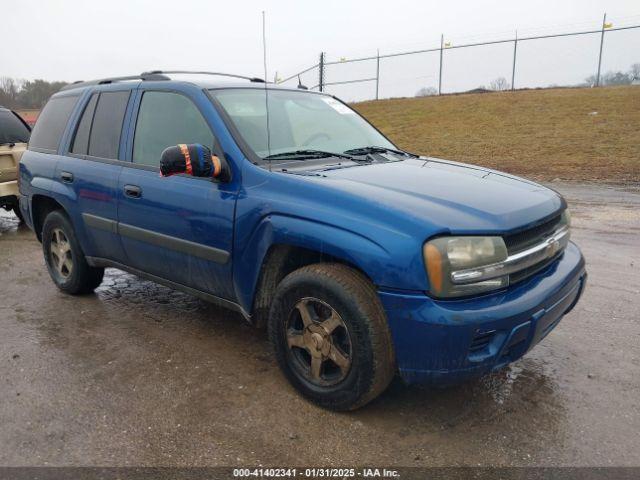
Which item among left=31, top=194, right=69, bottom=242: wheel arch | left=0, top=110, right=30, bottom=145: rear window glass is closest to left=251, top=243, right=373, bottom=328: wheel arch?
left=31, top=194, right=69, bottom=242: wheel arch

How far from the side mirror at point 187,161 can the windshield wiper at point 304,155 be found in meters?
0.36

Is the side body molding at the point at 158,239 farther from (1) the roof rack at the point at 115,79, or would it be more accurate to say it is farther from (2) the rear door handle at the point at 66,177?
(1) the roof rack at the point at 115,79

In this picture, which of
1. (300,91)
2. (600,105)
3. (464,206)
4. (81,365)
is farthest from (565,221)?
(600,105)

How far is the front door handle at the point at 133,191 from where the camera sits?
3722 millimetres

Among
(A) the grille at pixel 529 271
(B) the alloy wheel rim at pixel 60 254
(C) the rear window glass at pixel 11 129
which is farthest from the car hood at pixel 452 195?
(C) the rear window glass at pixel 11 129

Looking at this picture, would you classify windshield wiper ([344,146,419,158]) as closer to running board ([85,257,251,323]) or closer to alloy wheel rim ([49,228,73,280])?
running board ([85,257,251,323])

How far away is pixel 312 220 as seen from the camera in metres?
2.79

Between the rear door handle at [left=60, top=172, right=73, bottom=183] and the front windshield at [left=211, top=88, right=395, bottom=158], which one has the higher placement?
the front windshield at [left=211, top=88, right=395, bottom=158]

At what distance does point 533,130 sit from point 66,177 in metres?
17.5

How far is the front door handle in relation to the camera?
3722 mm

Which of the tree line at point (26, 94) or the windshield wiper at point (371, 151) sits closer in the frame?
the windshield wiper at point (371, 151)

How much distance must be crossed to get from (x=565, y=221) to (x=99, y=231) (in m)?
3.27

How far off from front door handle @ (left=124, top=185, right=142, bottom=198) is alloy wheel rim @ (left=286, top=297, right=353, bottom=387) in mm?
1490

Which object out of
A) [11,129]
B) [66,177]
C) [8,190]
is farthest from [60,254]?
[11,129]
